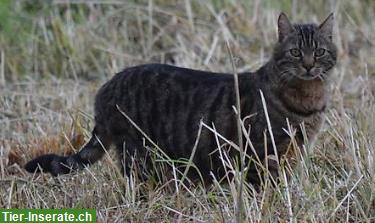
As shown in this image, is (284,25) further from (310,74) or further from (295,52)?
(310,74)

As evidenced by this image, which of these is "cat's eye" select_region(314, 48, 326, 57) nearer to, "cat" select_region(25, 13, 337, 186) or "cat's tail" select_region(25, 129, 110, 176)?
"cat" select_region(25, 13, 337, 186)

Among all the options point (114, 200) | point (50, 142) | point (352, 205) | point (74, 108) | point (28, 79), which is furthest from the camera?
point (28, 79)

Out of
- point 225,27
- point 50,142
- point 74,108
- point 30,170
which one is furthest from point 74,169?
point 225,27

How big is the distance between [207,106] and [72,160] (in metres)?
0.68

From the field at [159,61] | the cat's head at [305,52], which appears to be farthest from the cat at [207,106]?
the field at [159,61]

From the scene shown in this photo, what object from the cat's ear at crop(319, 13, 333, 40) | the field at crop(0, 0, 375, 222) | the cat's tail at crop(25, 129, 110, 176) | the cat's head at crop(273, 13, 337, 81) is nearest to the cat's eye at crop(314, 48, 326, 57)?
the cat's head at crop(273, 13, 337, 81)

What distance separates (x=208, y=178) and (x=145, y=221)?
0.56 m

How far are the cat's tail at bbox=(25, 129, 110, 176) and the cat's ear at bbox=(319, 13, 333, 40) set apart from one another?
1.11 m

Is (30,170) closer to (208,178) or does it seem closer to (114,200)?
(114,200)

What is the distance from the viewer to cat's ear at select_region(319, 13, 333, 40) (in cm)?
421

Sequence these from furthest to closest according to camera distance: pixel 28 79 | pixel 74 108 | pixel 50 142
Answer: pixel 28 79 < pixel 74 108 < pixel 50 142

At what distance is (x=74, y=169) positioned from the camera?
4.30 metres

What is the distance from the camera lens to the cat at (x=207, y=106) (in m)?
4.12

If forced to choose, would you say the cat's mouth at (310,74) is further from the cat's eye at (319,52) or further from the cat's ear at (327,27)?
the cat's ear at (327,27)
